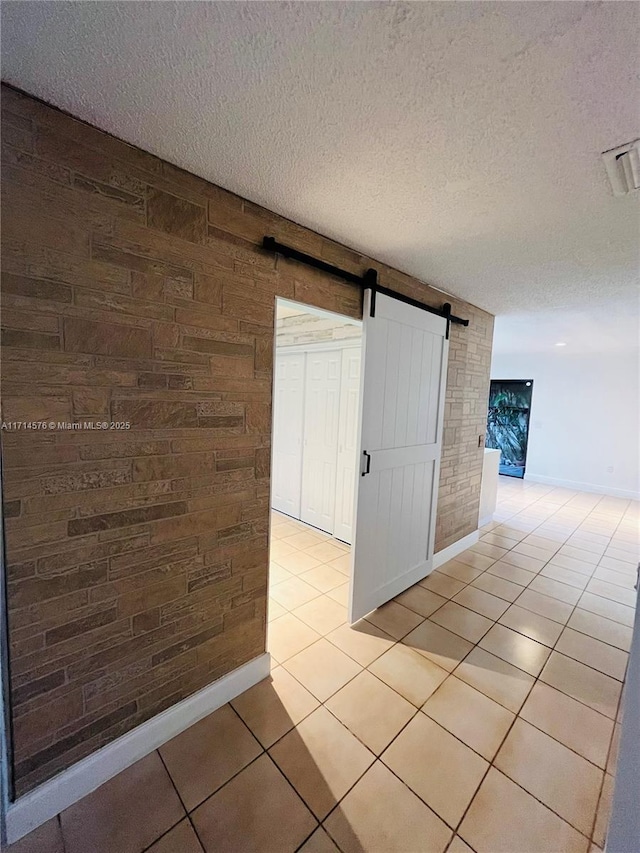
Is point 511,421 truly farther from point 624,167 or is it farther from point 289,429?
point 624,167

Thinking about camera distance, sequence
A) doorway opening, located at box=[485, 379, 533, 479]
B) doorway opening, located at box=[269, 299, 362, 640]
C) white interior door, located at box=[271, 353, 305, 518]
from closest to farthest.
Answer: doorway opening, located at box=[269, 299, 362, 640], white interior door, located at box=[271, 353, 305, 518], doorway opening, located at box=[485, 379, 533, 479]

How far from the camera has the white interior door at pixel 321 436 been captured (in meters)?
3.60

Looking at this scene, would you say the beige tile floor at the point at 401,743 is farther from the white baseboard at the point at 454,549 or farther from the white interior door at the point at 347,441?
the white interior door at the point at 347,441

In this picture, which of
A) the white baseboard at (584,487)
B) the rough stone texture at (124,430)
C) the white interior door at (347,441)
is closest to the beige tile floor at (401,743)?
the rough stone texture at (124,430)

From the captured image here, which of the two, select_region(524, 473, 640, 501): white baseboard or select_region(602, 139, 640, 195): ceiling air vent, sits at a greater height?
select_region(602, 139, 640, 195): ceiling air vent

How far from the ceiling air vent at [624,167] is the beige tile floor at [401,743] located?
2312 mm

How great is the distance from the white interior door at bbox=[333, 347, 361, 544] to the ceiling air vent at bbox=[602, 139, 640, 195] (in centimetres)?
220

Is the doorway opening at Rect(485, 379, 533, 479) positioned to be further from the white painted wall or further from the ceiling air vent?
the ceiling air vent

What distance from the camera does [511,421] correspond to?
728 cm

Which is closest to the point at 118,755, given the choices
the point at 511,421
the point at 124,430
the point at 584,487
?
the point at 124,430

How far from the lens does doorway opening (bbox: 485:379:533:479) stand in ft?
23.1

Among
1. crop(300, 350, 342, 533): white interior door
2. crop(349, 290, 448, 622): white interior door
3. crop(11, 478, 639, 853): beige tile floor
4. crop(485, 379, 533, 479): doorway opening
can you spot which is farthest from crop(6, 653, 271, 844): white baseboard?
crop(485, 379, 533, 479): doorway opening

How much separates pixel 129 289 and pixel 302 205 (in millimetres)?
848

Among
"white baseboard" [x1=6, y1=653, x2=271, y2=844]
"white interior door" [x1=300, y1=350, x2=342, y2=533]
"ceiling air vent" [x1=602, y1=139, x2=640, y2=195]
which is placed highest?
"ceiling air vent" [x1=602, y1=139, x2=640, y2=195]
